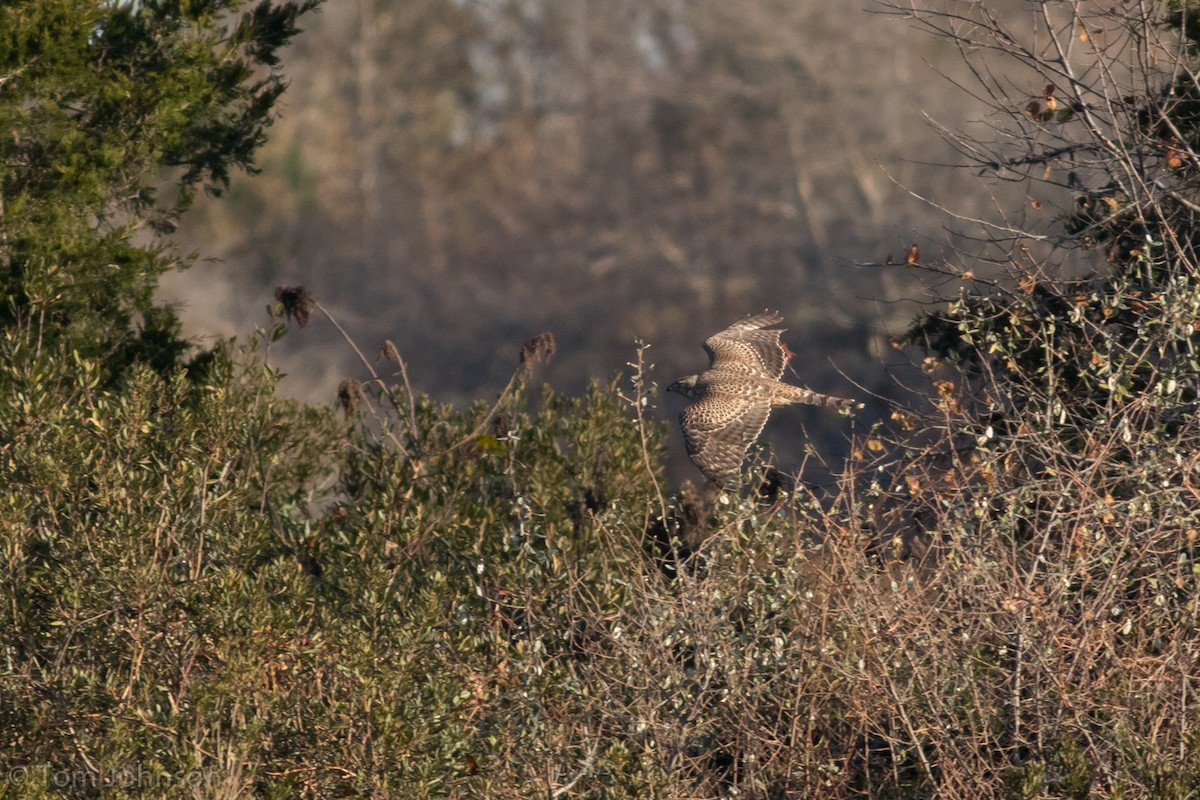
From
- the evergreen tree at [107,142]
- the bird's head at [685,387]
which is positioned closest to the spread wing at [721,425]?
the bird's head at [685,387]

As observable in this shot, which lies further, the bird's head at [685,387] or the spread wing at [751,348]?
the bird's head at [685,387]

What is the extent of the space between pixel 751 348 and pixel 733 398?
0.91 m

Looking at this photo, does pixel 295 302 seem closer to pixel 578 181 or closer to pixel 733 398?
pixel 733 398

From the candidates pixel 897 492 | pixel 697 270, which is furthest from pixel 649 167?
pixel 897 492

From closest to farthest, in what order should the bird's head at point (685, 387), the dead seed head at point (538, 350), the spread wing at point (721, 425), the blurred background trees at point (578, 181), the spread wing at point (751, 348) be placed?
1. the dead seed head at point (538, 350)
2. the spread wing at point (721, 425)
3. the spread wing at point (751, 348)
4. the bird's head at point (685, 387)
5. the blurred background trees at point (578, 181)

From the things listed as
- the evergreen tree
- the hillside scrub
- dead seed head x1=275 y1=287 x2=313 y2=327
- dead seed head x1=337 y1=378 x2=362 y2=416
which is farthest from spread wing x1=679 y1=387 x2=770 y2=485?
the evergreen tree

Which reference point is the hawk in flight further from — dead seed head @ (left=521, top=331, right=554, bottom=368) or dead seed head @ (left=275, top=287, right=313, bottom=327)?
dead seed head @ (left=275, top=287, right=313, bottom=327)

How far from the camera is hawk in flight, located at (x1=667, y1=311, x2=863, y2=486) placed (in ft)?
31.4

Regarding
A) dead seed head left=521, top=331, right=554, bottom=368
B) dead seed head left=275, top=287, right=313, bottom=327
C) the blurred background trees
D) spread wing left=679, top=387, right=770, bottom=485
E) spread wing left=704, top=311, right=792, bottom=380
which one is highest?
dead seed head left=275, top=287, right=313, bottom=327

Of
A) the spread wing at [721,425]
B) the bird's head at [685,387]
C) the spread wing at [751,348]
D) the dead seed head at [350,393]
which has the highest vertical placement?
the dead seed head at [350,393]

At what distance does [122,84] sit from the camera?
9.52 metres

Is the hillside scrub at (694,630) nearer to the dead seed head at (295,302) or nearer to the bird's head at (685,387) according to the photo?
the dead seed head at (295,302)

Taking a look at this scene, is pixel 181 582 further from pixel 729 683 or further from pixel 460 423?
pixel 460 423

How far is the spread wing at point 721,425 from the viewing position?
9539mm
